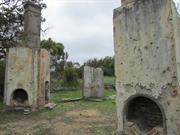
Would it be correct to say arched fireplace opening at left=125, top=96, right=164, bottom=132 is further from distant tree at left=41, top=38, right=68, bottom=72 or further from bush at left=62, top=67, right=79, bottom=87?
distant tree at left=41, top=38, right=68, bottom=72

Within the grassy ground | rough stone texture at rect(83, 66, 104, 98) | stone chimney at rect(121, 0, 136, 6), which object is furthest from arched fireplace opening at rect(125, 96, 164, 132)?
rough stone texture at rect(83, 66, 104, 98)

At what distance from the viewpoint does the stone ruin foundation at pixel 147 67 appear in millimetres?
4926

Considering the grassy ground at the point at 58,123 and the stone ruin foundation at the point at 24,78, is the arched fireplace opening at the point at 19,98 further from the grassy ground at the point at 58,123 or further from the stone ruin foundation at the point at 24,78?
the grassy ground at the point at 58,123

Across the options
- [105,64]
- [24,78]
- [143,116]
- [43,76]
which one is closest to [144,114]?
[143,116]

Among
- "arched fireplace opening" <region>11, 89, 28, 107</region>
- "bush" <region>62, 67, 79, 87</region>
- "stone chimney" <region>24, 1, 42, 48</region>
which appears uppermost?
"stone chimney" <region>24, 1, 42, 48</region>

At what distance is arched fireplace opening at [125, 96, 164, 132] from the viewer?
5406 mm

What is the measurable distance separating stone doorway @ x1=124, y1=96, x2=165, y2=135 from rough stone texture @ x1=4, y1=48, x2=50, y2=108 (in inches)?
284

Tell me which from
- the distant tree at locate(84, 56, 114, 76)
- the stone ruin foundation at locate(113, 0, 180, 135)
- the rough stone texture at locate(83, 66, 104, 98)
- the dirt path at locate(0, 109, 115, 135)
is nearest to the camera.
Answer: the stone ruin foundation at locate(113, 0, 180, 135)

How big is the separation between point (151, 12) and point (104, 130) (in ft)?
13.7

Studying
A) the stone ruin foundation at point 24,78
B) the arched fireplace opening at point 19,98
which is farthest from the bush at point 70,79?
the arched fireplace opening at point 19,98

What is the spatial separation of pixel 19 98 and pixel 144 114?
329 inches

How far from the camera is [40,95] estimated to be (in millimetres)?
12383

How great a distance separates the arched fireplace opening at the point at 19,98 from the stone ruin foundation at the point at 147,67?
7.38 metres

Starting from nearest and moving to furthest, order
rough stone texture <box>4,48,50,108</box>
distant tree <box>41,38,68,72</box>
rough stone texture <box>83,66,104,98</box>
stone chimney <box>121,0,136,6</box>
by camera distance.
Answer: stone chimney <box>121,0,136,6</box>, rough stone texture <box>4,48,50,108</box>, rough stone texture <box>83,66,104,98</box>, distant tree <box>41,38,68,72</box>
